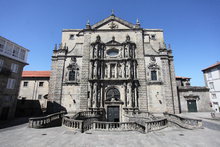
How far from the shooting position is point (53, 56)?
23875 mm

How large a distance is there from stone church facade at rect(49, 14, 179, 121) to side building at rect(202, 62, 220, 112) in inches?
415

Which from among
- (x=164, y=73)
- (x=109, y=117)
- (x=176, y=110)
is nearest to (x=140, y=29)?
(x=164, y=73)

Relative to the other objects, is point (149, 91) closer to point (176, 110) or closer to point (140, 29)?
point (176, 110)

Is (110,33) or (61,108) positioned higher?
(110,33)

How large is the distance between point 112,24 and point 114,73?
11.5 m

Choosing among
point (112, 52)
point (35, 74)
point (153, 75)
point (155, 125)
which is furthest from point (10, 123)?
point (153, 75)

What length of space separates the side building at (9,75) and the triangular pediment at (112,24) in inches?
635

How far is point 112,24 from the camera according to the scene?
2531 centimetres

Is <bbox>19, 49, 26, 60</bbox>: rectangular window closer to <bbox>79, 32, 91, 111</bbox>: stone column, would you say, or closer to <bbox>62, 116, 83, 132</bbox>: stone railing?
<bbox>79, 32, 91, 111</bbox>: stone column

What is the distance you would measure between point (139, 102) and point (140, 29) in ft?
51.5

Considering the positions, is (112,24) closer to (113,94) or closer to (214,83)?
(113,94)

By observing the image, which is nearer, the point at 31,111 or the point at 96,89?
the point at 96,89

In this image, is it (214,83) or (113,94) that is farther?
(214,83)

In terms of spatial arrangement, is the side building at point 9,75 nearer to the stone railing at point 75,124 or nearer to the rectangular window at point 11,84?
the rectangular window at point 11,84
